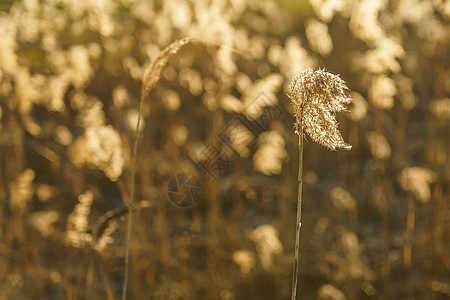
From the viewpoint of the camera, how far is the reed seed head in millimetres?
903

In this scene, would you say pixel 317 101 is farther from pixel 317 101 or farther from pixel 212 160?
pixel 212 160

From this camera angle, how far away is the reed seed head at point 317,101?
90cm

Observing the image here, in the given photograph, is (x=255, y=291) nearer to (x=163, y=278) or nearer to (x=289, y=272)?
(x=289, y=272)

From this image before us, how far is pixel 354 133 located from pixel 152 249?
1072mm

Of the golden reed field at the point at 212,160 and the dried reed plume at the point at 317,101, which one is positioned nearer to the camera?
the dried reed plume at the point at 317,101

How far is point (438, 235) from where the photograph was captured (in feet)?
8.41

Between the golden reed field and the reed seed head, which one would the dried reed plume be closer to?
the reed seed head

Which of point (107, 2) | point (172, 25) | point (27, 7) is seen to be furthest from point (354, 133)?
point (27, 7)

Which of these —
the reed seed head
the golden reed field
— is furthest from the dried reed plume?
the golden reed field

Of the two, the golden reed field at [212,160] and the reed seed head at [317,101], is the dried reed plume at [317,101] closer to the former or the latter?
the reed seed head at [317,101]

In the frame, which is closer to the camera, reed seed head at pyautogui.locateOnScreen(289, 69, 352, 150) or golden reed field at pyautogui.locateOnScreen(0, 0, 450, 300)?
reed seed head at pyautogui.locateOnScreen(289, 69, 352, 150)

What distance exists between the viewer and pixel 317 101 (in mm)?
910

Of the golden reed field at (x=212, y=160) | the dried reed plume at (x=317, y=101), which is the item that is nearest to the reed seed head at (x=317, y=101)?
the dried reed plume at (x=317, y=101)

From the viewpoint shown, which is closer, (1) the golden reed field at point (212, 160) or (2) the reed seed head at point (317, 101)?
(2) the reed seed head at point (317, 101)
